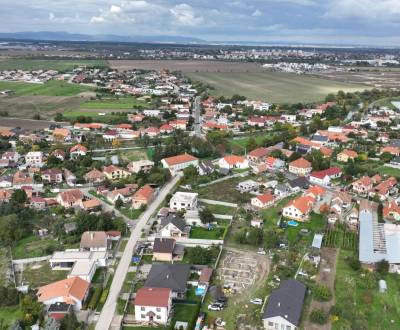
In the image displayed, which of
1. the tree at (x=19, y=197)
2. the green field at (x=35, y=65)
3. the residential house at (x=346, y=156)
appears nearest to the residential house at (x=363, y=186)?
the residential house at (x=346, y=156)

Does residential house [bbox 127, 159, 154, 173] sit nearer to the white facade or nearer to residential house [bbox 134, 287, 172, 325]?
residential house [bbox 134, 287, 172, 325]

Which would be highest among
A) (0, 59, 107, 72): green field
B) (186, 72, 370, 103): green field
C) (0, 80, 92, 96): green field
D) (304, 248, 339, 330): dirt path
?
(0, 59, 107, 72): green field

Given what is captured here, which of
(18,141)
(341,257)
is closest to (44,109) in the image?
(18,141)

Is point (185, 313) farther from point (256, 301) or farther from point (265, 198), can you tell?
point (265, 198)

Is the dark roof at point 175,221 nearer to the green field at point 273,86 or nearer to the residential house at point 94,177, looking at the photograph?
the residential house at point 94,177

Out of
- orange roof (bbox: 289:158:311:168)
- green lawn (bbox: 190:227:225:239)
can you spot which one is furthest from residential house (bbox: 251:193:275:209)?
orange roof (bbox: 289:158:311:168)

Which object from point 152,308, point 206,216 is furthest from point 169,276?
point 206,216
